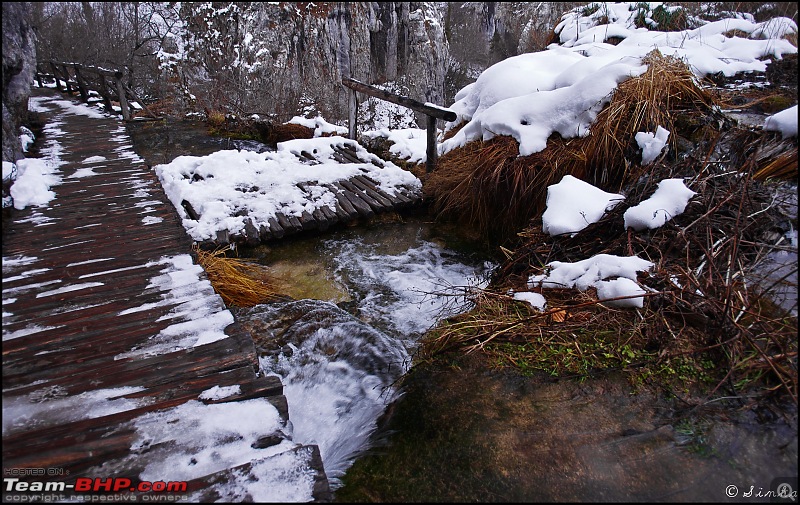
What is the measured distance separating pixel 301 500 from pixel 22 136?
287 inches

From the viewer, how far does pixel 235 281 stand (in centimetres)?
388

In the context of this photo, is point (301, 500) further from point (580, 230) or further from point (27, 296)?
point (580, 230)

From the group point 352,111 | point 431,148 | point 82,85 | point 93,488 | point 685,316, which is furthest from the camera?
point 82,85

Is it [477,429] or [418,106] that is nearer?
[477,429]

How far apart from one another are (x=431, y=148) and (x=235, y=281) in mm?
3157

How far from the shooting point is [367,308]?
3834 millimetres

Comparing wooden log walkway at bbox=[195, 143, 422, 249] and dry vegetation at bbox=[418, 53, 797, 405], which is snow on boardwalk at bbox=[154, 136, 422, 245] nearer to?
wooden log walkway at bbox=[195, 143, 422, 249]

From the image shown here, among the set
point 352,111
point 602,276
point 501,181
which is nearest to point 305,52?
point 352,111

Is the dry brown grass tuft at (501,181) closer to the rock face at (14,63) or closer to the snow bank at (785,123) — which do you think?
the snow bank at (785,123)

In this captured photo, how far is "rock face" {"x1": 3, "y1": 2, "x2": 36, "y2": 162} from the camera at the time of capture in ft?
15.1

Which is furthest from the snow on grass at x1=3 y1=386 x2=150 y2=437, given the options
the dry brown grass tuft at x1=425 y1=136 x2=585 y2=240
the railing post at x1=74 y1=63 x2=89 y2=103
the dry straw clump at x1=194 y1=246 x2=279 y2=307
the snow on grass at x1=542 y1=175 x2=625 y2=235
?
the railing post at x1=74 y1=63 x2=89 y2=103

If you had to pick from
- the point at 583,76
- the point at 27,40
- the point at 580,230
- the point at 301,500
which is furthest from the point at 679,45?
the point at 27,40

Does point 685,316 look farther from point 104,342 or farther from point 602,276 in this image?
point 104,342

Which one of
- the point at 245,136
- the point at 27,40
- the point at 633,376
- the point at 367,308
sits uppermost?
the point at 27,40
